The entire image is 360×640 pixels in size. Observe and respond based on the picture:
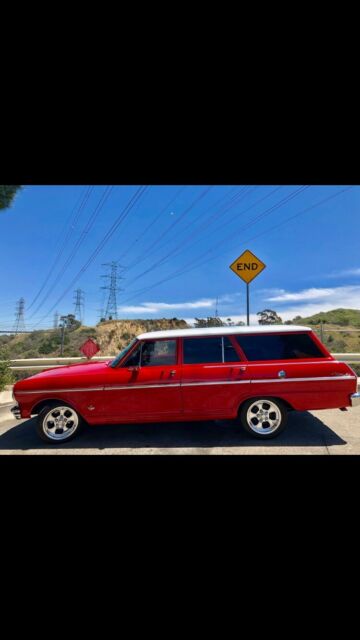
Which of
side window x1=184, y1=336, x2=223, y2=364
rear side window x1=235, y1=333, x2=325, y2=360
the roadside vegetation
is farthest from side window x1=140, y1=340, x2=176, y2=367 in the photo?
the roadside vegetation

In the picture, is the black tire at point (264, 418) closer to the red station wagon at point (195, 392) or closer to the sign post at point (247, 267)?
the red station wagon at point (195, 392)

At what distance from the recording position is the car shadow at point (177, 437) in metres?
3.65

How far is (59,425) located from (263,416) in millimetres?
2795

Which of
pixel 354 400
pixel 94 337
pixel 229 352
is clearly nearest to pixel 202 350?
pixel 229 352

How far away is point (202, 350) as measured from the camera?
12.9 ft

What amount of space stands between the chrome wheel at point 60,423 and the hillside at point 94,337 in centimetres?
1322

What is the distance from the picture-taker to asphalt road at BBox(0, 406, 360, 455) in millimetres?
3484

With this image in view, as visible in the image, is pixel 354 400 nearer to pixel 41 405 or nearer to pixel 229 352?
pixel 229 352

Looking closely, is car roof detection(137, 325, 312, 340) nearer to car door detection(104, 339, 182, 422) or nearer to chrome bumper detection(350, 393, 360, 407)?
car door detection(104, 339, 182, 422)
